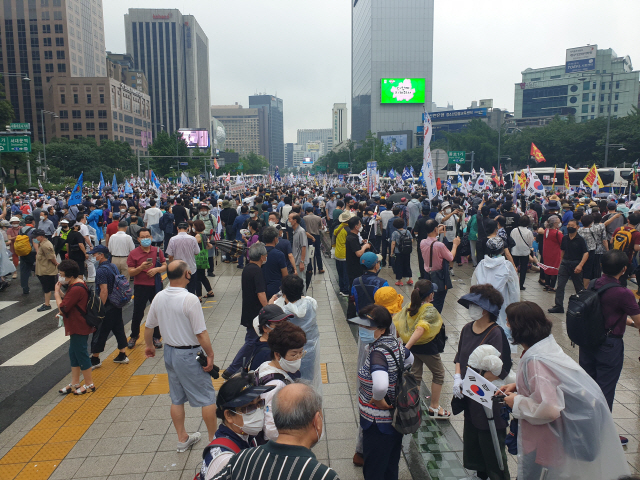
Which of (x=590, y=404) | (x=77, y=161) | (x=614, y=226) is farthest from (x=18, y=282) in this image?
(x=77, y=161)

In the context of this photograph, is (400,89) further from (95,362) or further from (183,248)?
(95,362)

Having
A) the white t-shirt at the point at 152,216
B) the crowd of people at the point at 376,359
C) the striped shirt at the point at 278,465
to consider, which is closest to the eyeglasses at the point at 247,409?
the crowd of people at the point at 376,359

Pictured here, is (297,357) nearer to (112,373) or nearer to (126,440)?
(126,440)

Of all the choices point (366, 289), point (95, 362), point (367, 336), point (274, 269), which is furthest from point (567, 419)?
point (95, 362)

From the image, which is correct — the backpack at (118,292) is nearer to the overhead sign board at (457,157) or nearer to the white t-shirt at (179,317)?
the white t-shirt at (179,317)

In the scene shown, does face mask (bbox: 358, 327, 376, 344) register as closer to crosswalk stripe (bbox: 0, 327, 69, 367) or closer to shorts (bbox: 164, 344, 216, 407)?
shorts (bbox: 164, 344, 216, 407)

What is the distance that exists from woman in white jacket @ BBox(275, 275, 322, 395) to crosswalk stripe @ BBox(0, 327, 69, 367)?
17.7 ft

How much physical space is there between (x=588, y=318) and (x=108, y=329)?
6444 millimetres

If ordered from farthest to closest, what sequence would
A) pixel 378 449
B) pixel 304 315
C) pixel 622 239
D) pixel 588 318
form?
pixel 622 239
pixel 304 315
pixel 588 318
pixel 378 449

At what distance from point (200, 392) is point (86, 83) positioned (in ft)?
374

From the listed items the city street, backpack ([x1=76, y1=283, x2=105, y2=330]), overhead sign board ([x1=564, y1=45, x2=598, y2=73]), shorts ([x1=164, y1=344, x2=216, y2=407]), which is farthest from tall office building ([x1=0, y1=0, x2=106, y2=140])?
overhead sign board ([x1=564, y1=45, x2=598, y2=73])

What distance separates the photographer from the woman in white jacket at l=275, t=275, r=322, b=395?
4.93 meters

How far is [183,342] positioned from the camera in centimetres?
475

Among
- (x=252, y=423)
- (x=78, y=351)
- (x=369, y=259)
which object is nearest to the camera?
(x=252, y=423)
